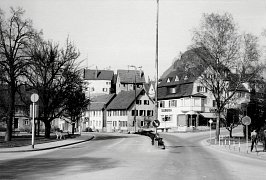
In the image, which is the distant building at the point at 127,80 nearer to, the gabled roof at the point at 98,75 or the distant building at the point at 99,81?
the distant building at the point at 99,81

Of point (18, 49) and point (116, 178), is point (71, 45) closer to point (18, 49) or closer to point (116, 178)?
point (18, 49)

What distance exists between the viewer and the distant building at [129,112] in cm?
9600

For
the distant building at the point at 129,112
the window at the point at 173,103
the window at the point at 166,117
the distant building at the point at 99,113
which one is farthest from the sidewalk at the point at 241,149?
the distant building at the point at 99,113

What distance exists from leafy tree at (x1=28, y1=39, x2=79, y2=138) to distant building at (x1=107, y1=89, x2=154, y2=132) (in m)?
47.7

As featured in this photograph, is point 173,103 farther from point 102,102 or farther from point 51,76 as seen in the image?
point 51,76

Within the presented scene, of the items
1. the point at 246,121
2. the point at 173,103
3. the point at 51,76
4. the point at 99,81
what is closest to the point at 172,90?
the point at 173,103

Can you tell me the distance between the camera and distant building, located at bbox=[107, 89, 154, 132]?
9600cm

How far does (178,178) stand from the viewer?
14.2m

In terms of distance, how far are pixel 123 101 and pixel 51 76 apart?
179 feet

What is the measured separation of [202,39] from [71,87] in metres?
15.6

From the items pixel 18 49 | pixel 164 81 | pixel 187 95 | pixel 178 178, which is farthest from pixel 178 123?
pixel 178 178

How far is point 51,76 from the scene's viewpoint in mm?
46188

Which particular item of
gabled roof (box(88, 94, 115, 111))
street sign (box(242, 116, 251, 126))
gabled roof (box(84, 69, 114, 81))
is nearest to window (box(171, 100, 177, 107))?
gabled roof (box(88, 94, 115, 111))

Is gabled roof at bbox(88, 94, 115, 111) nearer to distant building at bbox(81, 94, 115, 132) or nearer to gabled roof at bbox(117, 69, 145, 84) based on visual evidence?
distant building at bbox(81, 94, 115, 132)
